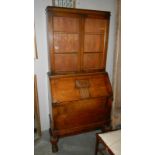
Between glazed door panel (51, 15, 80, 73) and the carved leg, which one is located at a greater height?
glazed door panel (51, 15, 80, 73)

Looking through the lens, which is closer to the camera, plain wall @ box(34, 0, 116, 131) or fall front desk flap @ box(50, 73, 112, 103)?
fall front desk flap @ box(50, 73, 112, 103)

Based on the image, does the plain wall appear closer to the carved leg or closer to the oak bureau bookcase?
the oak bureau bookcase

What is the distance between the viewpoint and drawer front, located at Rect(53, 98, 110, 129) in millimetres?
2285

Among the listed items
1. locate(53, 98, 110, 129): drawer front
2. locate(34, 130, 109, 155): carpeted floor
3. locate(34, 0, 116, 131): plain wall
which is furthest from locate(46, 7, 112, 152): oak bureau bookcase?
locate(34, 0, 116, 131): plain wall

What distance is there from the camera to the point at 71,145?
97.9 inches

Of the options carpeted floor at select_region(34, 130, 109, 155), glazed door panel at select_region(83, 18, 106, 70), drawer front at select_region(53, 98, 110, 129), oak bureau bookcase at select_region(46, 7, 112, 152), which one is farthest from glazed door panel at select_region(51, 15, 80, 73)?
carpeted floor at select_region(34, 130, 109, 155)

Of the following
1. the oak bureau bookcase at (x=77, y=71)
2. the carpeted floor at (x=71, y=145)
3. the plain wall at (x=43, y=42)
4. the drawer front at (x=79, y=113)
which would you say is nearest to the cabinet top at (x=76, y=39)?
the oak bureau bookcase at (x=77, y=71)

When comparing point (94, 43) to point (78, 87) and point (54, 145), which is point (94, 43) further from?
point (54, 145)

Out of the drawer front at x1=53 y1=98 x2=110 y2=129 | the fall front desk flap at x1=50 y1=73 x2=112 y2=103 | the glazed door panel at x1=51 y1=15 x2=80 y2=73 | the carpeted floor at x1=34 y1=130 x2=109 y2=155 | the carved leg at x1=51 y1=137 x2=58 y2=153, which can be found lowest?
the carpeted floor at x1=34 y1=130 x2=109 y2=155

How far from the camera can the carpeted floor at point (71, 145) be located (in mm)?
2330
